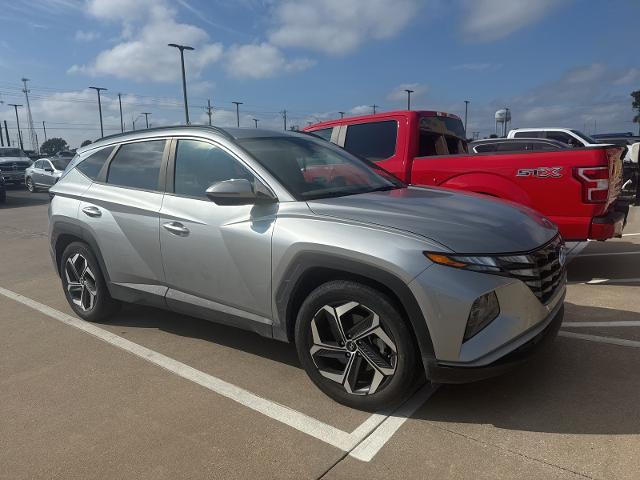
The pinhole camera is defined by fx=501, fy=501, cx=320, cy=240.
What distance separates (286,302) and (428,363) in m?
0.95

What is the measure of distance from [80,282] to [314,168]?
2533 mm

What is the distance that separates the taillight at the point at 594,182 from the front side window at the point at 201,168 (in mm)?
3429

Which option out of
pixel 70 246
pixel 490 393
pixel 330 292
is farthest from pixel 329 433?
pixel 70 246

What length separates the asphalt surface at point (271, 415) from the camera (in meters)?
2.48

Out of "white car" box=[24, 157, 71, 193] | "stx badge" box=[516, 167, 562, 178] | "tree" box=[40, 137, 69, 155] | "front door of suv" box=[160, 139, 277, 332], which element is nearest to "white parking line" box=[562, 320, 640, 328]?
"stx badge" box=[516, 167, 562, 178]

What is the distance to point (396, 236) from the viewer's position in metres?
2.71

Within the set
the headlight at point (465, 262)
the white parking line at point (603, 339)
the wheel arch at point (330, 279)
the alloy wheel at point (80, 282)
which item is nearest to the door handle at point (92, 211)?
the alloy wheel at point (80, 282)

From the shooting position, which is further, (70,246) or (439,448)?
(70,246)

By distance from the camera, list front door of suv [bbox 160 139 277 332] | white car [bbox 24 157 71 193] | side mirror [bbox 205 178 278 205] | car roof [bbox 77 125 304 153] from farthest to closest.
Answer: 1. white car [bbox 24 157 71 193]
2. car roof [bbox 77 125 304 153]
3. front door of suv [bbox 160 139 277 332]
4. side mirror [bbox 205 178 278 205]

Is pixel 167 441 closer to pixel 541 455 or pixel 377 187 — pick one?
pixel 541 455

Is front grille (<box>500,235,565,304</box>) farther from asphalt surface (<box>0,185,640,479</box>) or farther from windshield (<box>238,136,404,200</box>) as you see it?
windshield (<box>238,136,404,200</box>)

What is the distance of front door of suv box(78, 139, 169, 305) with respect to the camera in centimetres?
386

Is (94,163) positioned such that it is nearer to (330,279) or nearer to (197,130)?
(197,130)

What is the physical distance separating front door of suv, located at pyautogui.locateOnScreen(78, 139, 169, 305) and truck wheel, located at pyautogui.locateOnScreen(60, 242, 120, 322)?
0.26 m
